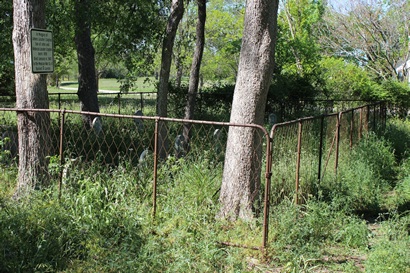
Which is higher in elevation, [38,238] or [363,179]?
[363,179]

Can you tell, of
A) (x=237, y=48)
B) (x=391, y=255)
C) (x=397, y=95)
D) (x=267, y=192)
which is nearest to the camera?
(x=391, y=255)

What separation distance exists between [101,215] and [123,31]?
312 inches

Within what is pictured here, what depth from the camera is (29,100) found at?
605 cm

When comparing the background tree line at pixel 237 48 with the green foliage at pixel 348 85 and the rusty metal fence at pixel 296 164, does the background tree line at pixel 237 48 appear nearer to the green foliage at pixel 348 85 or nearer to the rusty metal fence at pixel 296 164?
the green foliage at pixel 348 85

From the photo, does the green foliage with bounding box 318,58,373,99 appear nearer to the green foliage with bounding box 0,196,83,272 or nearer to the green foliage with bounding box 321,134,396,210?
the green foliage with bounding box 321,134,396,210

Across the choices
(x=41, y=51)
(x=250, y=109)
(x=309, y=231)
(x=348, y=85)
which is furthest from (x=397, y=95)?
(x=41, y=51)

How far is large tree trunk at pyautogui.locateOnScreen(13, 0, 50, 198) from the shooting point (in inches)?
235

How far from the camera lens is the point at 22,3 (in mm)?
5902

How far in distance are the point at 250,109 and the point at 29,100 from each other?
10.5ft

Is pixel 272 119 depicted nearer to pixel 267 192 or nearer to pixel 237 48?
pixel 237 48

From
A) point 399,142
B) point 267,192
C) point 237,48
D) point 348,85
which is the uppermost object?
point 237,48

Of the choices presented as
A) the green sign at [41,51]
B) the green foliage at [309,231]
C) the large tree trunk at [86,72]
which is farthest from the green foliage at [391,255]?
the large tree trunk at [86,72]

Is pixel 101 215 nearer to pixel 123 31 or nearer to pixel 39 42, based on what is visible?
pixel 39 42

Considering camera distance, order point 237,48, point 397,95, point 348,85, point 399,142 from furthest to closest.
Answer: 1. point 237,48
2. point 348,85
3. point 397,95
4. point 399,142
